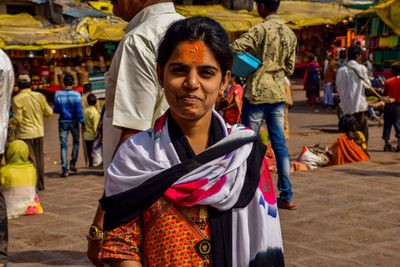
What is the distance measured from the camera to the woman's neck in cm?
190

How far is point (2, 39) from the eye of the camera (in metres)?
20.9

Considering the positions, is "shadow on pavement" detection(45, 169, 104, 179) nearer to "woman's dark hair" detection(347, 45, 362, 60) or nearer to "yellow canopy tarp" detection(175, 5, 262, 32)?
"woman's dark hair" detection(347, 45, 362, 60)

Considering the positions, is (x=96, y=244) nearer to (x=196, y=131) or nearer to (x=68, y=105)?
(x=196, y=131)

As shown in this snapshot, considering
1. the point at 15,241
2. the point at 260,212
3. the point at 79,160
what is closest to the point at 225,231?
the point at 260,212

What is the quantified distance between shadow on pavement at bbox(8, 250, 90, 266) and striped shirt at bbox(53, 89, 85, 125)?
5.05 metres

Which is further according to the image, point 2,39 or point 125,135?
point 2,39

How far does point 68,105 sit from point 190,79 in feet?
26.6

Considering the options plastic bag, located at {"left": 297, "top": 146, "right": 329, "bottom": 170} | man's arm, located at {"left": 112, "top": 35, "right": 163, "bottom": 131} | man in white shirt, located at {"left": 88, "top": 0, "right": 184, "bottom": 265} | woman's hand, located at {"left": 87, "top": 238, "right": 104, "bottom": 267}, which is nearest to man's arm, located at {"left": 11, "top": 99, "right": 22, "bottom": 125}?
plastic bag, located at {"left": 297, "top": 146, "right": 329, "bottom": 170}

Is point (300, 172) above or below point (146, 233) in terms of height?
below

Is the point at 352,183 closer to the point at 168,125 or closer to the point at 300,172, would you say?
the point at 300,172

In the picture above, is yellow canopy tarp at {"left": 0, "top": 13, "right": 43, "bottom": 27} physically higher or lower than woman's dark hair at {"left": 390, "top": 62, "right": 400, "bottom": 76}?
lower

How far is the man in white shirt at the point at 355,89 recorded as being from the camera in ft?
32.3

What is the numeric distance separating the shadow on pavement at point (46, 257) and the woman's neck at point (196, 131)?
9.64 feet

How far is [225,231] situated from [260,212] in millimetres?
138
